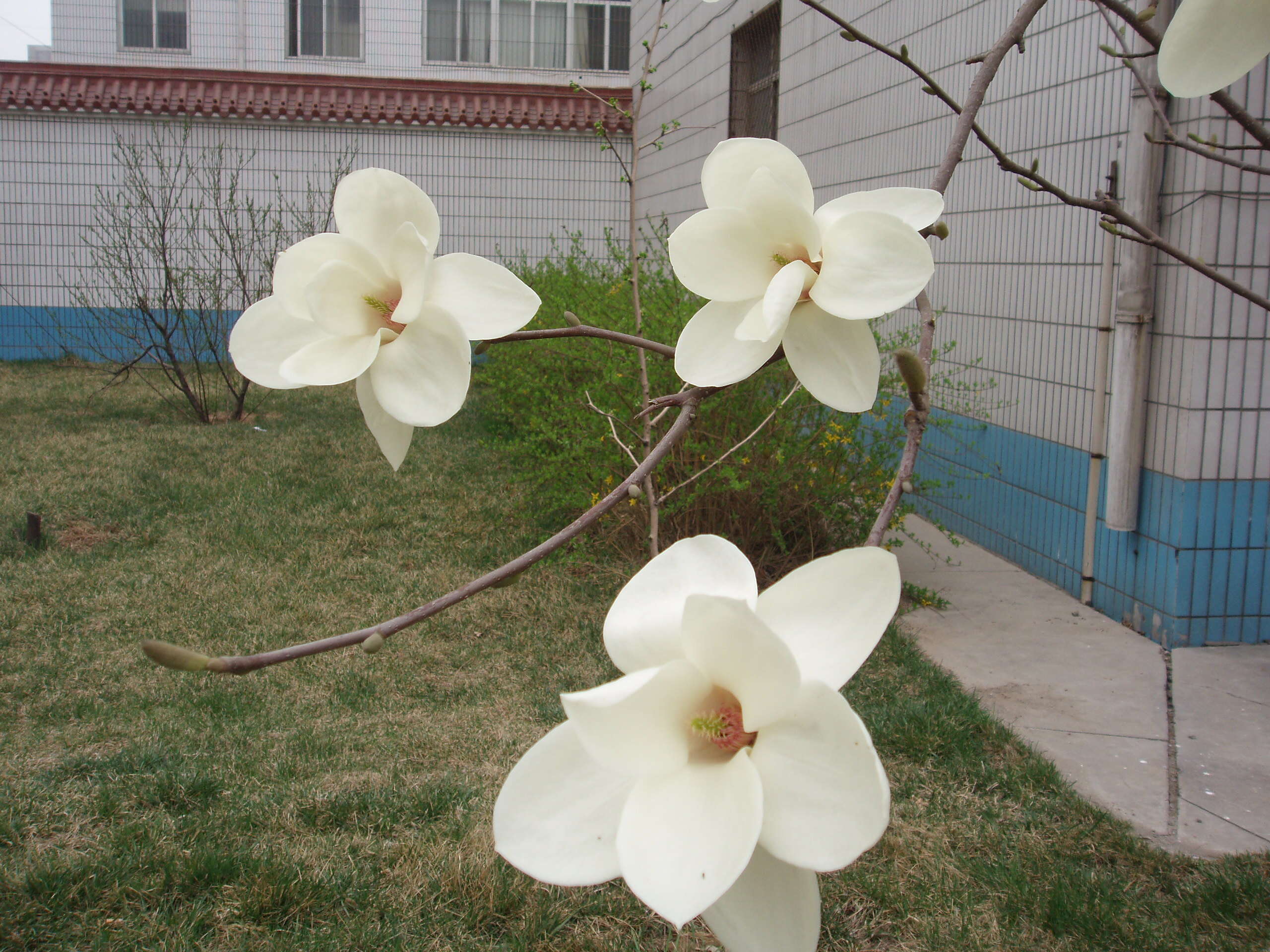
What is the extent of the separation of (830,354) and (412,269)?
0.57 feet

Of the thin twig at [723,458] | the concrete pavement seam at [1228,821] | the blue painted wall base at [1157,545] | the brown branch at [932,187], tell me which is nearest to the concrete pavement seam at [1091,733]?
the concrete pavement seam at [1228,821]

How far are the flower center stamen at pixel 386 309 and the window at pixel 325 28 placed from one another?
12530 mm

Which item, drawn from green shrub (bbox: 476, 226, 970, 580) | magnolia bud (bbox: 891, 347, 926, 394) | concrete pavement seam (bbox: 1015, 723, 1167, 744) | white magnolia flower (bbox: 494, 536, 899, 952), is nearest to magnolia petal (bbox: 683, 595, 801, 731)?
white magnolia flower (bbox: 494, 536, 899, 952)

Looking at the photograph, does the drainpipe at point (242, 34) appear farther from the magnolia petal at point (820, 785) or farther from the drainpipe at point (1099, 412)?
the magnolia petal at point (820, 785)

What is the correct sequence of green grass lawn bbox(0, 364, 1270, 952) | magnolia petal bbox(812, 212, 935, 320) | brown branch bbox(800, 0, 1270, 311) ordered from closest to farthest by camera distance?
magnolia petal bbox(812, 212, 935, 320)
brown branch bbox(800, 0, 1270, 311)
green grass lawn bbox(0, 364, 1270, 952)

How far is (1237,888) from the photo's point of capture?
76.4 inches

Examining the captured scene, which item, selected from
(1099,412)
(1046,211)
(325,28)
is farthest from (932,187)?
(325,28)

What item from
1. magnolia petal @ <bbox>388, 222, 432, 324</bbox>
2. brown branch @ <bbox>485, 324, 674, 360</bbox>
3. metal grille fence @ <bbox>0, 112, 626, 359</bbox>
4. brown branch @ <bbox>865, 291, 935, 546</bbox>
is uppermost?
metal grille fence @ <bbox>0, 112, 626, 359</bbox>

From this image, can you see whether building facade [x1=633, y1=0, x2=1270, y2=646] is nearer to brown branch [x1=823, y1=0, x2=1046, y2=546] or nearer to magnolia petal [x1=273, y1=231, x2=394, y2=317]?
brown branch [x1=823, y1=0, x2=1046, y2=546]

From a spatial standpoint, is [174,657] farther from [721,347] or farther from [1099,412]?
[1099,412]

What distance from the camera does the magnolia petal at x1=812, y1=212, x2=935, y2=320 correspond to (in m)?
0.42

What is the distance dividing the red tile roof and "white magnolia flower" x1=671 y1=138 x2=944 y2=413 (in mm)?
8703

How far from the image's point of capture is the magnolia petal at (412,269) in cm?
43

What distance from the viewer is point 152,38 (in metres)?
11.7
